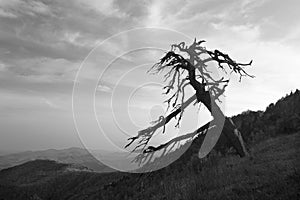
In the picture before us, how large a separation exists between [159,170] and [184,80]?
28.3ft

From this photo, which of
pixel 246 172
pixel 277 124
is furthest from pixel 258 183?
pixel 277 124

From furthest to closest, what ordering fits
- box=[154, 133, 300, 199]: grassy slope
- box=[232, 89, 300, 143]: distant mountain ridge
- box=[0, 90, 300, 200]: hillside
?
box=[232, 89, 300, 143]: distant mountain ridge → box=[0, 90, 300, 200]: hillside → box=[154, 133, 300, 199]: grassy slope

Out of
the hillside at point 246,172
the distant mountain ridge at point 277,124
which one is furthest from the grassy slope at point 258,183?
the distant mountain ridge at point 277,124

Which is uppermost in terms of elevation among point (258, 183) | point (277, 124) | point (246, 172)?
point (277, 124)

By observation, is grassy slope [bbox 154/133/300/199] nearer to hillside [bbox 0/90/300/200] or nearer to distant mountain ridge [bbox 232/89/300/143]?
hillside [bbox 0/90/300/200]

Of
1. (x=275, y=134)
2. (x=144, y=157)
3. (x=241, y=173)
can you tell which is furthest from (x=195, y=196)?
(x=275, y=134)

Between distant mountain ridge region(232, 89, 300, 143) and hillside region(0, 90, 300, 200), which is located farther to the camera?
distant mountain ridge region(232, 89, 300, 143)

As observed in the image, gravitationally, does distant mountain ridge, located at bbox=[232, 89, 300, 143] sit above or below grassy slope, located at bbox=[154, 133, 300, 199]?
above

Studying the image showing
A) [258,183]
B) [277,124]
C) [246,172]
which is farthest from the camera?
[277,124]

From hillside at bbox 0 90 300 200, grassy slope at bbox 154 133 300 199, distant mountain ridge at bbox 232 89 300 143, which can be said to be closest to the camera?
grassy slope at bbox 154 133 300 199

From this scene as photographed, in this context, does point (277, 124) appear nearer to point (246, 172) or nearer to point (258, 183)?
point (246, 172)

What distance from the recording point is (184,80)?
15.2 meters

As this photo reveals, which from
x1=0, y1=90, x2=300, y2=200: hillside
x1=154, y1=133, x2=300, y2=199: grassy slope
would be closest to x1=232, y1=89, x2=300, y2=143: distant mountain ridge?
x1=0, y1=90, x2=300, y2=200: hillside

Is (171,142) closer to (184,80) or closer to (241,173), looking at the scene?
(184,80)
